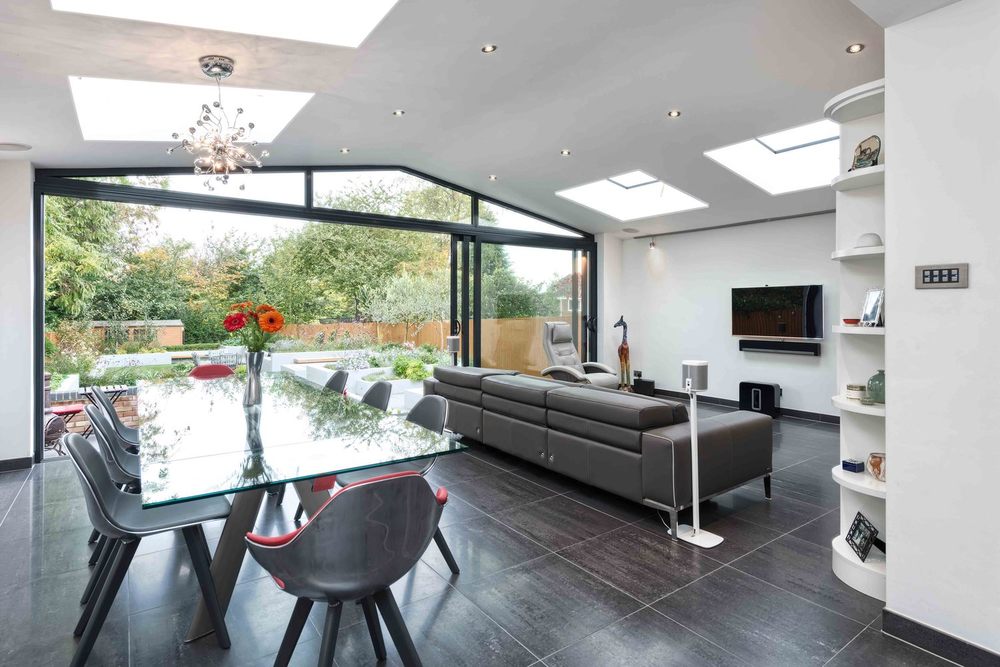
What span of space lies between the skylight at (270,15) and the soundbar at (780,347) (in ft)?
19.3

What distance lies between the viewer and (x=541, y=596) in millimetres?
2541

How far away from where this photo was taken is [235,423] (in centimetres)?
274

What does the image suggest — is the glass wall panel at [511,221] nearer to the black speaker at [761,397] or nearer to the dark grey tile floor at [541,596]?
the black speaker at [761,397]

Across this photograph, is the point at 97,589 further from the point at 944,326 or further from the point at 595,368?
the point at 595,368

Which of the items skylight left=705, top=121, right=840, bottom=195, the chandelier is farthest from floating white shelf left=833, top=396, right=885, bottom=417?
the chandelier

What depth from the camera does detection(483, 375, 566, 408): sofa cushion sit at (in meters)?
4.12

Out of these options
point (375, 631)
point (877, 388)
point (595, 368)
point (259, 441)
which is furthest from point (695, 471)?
point (595, 368)

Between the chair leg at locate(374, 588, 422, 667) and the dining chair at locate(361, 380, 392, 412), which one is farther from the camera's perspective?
the dining chair at locate(361, 380, 392, 412)

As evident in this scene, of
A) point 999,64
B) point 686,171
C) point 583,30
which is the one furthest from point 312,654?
point 686,171

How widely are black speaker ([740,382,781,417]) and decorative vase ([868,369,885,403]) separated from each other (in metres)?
4.47

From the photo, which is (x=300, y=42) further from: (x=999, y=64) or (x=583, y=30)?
(x=999, y=64)

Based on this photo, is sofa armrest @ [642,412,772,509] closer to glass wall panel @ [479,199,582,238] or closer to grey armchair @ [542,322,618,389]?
grey armchair @ [542,322,618,389]

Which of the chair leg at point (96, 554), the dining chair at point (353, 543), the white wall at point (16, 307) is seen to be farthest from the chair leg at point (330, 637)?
the white wall at point (16, 307)

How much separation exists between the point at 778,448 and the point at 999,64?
3.94 m
